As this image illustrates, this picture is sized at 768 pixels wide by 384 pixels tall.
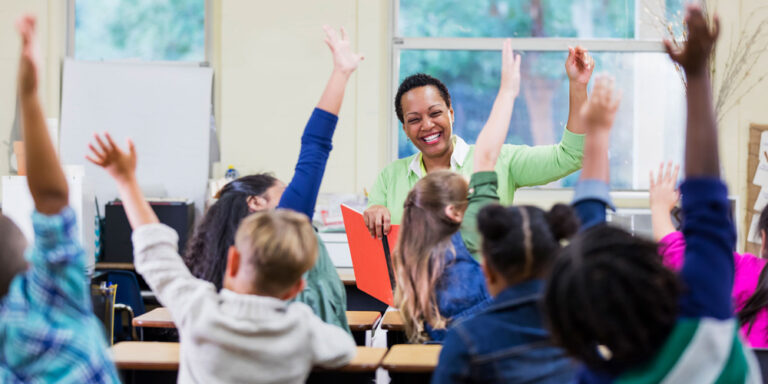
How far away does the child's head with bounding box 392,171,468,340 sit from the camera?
1.55 meters

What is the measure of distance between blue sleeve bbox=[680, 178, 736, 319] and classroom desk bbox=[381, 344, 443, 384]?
21.0 inches

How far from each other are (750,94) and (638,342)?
449 cm

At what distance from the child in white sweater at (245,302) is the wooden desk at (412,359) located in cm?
13

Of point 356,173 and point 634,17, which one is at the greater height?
point 634,17

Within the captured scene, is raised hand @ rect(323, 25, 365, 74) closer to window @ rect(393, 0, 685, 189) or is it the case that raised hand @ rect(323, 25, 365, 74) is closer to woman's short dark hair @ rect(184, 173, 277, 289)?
woman's short dark hair @ rect(184, 173, 277, 289)

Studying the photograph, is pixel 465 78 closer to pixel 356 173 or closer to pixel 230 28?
pixel 356 173

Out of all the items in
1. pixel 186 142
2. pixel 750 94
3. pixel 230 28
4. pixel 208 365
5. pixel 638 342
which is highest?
pixel 230 28

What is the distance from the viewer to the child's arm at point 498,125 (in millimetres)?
1480

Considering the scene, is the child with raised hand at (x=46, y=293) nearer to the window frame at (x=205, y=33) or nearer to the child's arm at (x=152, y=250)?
the child's arm at (x=152, y=250)

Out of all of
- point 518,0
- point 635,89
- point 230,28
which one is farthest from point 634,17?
point 230,28

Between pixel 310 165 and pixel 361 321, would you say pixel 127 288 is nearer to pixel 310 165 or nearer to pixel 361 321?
pixel 361 321

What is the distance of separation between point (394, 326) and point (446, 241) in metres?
0.49

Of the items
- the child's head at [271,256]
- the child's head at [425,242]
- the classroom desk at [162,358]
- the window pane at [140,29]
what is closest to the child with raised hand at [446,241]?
the child's head at [425,242]

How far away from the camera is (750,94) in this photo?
471 centimetres
